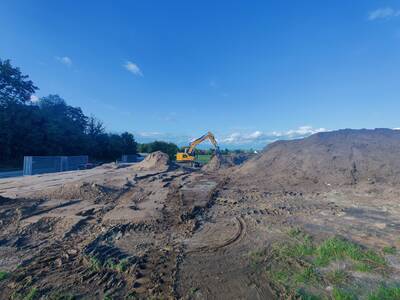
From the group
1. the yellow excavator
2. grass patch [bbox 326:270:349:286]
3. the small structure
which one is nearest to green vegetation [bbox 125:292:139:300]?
grass patch [bbox 326:270:349:286]

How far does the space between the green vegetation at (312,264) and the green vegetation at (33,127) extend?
97.4ft

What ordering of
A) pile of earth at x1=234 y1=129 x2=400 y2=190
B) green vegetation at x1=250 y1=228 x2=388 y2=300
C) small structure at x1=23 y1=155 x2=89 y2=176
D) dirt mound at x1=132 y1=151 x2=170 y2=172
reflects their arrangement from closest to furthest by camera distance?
green vegetation at x1=250 y1=228 x2=388 y2=300 < pile of earth at x1=234 y1=129 x2=400 y2=190 < small structure at x1=23 y1=155 x2=89 y2=176 < dirt mound at x1=132 y1=151 x2=170 y2=172

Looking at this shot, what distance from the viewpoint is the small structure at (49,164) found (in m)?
17.6

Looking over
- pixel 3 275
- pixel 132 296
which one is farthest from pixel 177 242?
pixel 3 275

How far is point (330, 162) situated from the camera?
1392 cm

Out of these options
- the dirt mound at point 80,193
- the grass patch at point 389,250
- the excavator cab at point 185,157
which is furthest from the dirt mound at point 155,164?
the grass patch at point 389,250

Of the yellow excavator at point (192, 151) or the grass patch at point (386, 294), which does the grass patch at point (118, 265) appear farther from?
the yellow excavator at point (192, 151)

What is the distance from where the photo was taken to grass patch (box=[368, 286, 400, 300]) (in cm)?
284

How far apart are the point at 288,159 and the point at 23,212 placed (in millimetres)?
15711

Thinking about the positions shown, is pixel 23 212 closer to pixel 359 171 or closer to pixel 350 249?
pixel 350 249

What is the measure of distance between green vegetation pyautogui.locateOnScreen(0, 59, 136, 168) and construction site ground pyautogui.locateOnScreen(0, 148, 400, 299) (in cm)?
2055

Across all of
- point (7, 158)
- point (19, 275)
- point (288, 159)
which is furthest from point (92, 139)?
point (19, 275)

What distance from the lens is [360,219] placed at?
6367mm

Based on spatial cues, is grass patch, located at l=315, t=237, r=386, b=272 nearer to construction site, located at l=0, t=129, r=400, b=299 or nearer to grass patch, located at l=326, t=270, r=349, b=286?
construction site, located at l=0, t=129, r=400, b=299
